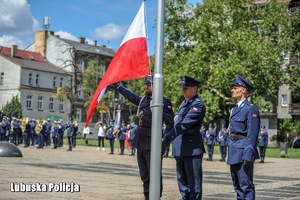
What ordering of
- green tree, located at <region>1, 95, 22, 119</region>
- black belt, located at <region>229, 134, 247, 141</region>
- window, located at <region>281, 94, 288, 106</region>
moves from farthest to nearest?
window, located at <region>281, 94, 288, 106</region> → green tree, located at <region>1, 95, 22, 119</region> → black belt, located at <region>229, 134, 247, 141</region>

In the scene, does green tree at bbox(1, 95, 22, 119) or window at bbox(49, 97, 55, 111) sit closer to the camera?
green tree at bbox(1, 95, 22, 119)

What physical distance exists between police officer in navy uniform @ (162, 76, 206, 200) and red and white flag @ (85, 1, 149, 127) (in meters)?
0.75

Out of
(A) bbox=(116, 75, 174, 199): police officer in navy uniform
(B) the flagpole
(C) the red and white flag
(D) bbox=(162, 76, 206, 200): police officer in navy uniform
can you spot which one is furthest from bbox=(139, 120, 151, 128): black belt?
(B) the flagpole

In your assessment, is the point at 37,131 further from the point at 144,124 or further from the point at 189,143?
the point at 189,143

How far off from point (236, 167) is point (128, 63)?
2.27m

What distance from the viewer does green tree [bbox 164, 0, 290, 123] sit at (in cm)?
4488

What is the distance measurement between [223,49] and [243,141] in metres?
38.6

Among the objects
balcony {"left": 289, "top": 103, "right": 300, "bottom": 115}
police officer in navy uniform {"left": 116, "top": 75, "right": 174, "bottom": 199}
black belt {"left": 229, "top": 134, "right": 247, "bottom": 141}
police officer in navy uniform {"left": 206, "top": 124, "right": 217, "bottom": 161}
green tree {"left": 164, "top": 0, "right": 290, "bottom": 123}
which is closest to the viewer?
black belt {"left": 229, "top": 134, "right": 247, "bottom": 141}

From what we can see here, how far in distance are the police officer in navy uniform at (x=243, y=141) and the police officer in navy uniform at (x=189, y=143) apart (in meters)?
0.55

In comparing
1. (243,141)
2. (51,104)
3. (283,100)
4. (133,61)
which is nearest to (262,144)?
(243,141)

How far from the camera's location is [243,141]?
8516 mm

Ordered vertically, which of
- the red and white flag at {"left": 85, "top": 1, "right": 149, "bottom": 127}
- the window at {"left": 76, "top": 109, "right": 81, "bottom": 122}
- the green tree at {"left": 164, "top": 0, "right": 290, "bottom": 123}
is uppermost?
the green tree at {"left": 164, "top": 0, "right": 290, "bottom": 123}

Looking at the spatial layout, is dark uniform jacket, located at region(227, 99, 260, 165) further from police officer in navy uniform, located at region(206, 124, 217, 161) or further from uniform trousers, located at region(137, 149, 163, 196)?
police officer in navy uniform, located at region(206, 124, 217, 161)

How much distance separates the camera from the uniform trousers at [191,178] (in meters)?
8.30
